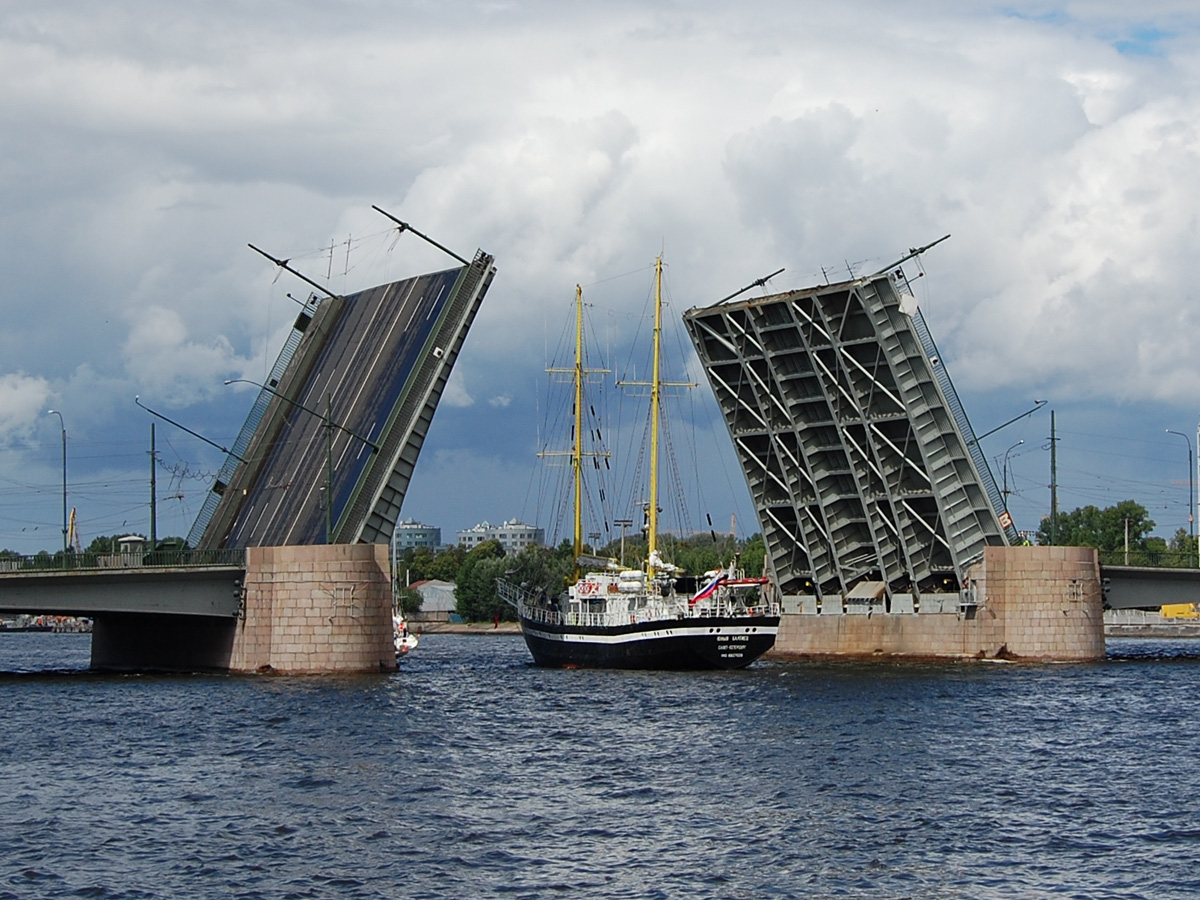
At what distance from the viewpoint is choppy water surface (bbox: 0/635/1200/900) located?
22938 millimetres

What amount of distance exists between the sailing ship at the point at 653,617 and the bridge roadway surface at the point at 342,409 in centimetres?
1151

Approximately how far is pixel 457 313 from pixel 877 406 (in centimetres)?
1461

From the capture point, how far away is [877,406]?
188ft

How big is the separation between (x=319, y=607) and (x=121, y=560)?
20.6 feet


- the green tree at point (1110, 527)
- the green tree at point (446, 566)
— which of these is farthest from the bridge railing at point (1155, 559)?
the green tree at point (446, 566)

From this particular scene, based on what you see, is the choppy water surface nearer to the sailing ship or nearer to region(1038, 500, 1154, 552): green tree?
the sailing ship

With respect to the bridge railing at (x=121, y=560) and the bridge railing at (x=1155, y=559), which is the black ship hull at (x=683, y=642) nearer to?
the bridge railing at (x=121, y=560)

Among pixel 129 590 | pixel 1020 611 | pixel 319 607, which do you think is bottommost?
pixel 1020 611

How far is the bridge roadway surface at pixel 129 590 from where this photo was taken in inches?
1955

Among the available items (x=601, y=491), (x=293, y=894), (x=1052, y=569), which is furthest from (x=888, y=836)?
(x=601, y=491)

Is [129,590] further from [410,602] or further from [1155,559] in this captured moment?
[410,602]

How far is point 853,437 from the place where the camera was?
58.4 meters

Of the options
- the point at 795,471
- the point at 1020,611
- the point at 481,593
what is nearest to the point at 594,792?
the point at 795,471

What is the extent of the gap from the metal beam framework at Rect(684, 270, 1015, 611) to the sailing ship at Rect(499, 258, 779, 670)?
344 centimetres
